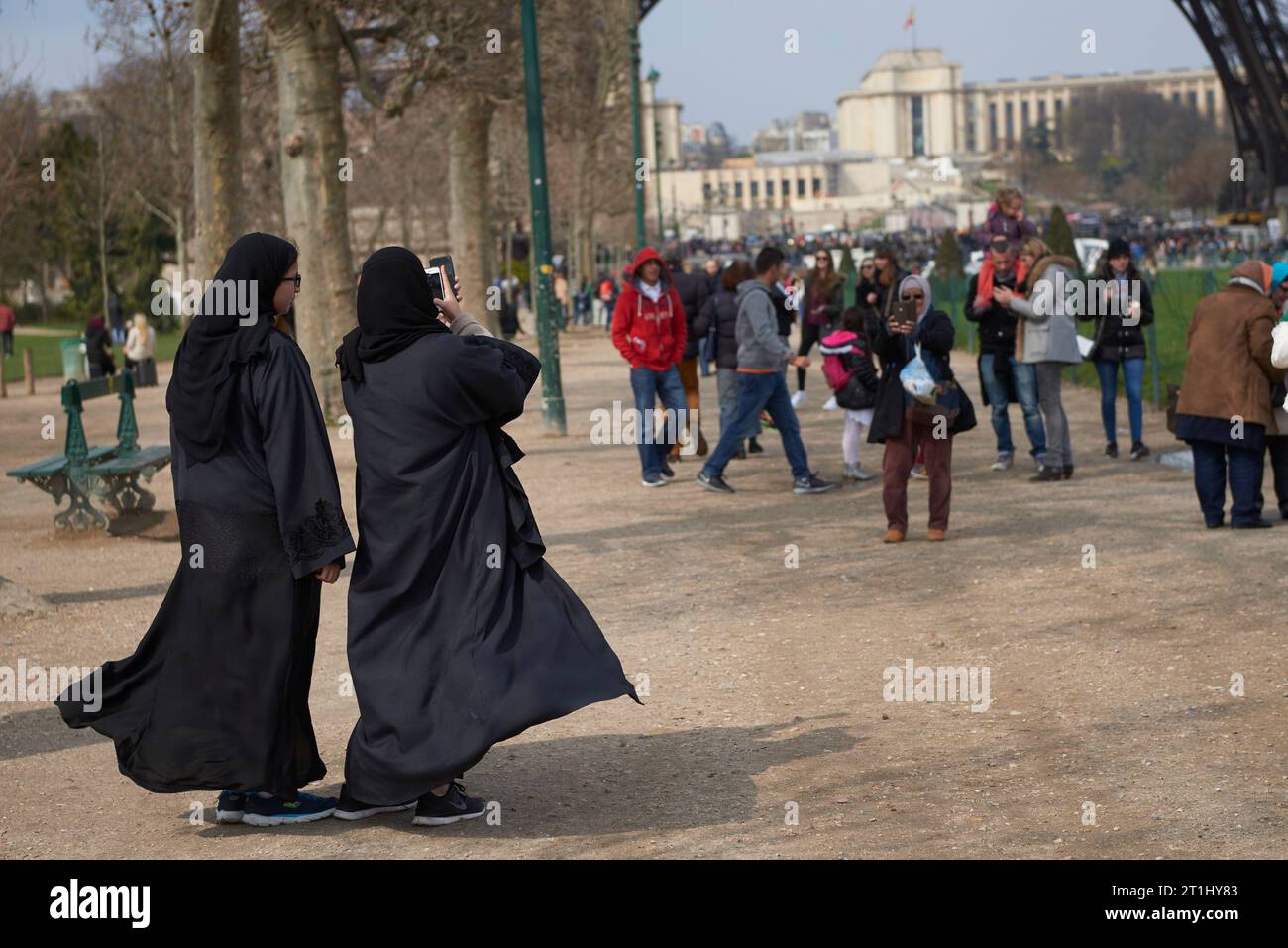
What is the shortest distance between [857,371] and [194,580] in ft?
24.6

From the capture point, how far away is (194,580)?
564 centimetres

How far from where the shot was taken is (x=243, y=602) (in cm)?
562

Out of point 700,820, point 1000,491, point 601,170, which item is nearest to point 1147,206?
point 601,170

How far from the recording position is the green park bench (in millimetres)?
12461

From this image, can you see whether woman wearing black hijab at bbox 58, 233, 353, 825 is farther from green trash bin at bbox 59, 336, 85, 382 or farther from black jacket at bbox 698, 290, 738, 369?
green trash bin at bbox 59, 336, 85, 382

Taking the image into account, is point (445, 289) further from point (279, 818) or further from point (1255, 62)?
point (1255, 62)

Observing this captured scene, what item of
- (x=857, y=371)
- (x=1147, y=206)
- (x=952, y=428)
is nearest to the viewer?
(x=952, y=428)

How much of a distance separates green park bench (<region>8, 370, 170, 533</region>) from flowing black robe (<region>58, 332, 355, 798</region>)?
6.88 meters

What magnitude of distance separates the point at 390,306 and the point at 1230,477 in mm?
6397

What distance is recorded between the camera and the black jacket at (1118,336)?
46.6 ft

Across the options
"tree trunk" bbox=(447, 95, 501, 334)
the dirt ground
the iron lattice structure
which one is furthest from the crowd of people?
the iron lattice structure

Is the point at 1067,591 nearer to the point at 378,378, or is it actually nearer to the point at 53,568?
the point at 378,378

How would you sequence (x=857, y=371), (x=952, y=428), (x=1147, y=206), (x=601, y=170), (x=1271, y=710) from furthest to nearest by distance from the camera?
1. (x=1147, y=206)
2. (x=601, y=170)
3. (x=857, y=371)
4. (x=952, y=428)
5. (x=1271, y=710)

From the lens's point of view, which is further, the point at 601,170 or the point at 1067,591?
the point at 601,170
